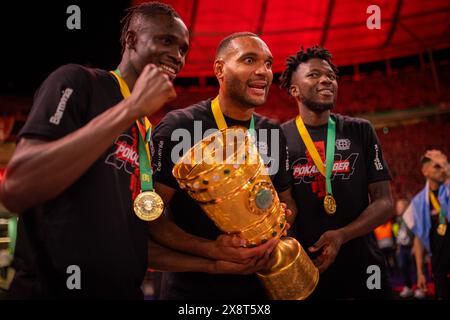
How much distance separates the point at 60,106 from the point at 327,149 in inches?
69.5

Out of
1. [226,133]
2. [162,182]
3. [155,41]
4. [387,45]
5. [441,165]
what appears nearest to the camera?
[226,133]

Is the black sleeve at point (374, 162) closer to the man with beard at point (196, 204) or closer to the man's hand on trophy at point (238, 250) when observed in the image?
the man with beard at point (196, 204)

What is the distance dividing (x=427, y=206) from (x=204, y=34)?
7579 millimetres

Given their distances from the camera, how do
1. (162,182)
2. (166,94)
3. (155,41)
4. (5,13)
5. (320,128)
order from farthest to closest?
(5,13)
(320,128)
(162,182)
(155,41)
(166,94)

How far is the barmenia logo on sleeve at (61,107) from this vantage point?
1.25 m

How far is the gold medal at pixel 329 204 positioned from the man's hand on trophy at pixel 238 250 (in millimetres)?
875

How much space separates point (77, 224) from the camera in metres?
1.29

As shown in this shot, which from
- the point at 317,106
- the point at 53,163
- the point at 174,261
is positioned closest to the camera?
the point at 53,163

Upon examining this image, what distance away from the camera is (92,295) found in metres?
1.31

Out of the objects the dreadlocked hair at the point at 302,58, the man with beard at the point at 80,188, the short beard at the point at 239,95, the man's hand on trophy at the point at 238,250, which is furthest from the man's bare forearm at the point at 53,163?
the dreadlocked hair at the point at 302,58

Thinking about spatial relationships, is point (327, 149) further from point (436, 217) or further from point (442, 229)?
point (436, 217)

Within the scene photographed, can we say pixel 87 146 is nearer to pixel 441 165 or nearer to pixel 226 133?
pixel 226 133

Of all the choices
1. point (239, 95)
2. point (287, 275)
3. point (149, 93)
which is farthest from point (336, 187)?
point (149, 93)
